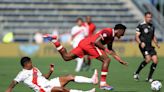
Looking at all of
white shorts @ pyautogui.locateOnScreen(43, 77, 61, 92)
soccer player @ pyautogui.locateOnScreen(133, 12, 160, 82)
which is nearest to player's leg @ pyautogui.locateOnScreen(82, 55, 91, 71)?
soccer player @ pyautogui.locateOnScreen(133, 12, 160, 82)

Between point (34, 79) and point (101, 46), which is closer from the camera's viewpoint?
point (34, 79)

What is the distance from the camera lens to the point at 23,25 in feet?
154

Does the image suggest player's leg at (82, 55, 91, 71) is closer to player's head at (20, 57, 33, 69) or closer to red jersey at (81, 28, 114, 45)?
red jersey at (81, 28, 114, 45)

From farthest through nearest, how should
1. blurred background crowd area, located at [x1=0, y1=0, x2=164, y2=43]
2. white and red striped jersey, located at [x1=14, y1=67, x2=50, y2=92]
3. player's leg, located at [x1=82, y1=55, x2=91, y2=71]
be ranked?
blurred background crowd area, located at [x1=0, y1=0, x2=164, y2=43]
player's leg, located at [x1=82, y1=55, x2=91, y2=71]
white and red striped jersey, located at [x1=14, y1=67, x2=50, y2=92]

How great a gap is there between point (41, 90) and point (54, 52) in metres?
25.8

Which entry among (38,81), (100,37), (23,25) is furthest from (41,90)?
(23,25)

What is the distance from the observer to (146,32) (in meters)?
18.7

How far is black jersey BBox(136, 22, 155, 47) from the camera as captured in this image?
18625mm

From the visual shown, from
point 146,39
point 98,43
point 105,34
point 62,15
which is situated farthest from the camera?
point 62,15

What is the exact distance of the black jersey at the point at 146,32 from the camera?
61.1ft

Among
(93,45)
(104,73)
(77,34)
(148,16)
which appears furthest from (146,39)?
(77,34)

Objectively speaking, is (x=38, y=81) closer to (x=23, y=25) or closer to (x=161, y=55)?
(x=161, y=55)

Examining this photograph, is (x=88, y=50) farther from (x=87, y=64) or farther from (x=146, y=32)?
(x=87, y=64)

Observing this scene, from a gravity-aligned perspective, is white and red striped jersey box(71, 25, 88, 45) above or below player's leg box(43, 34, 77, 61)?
below
